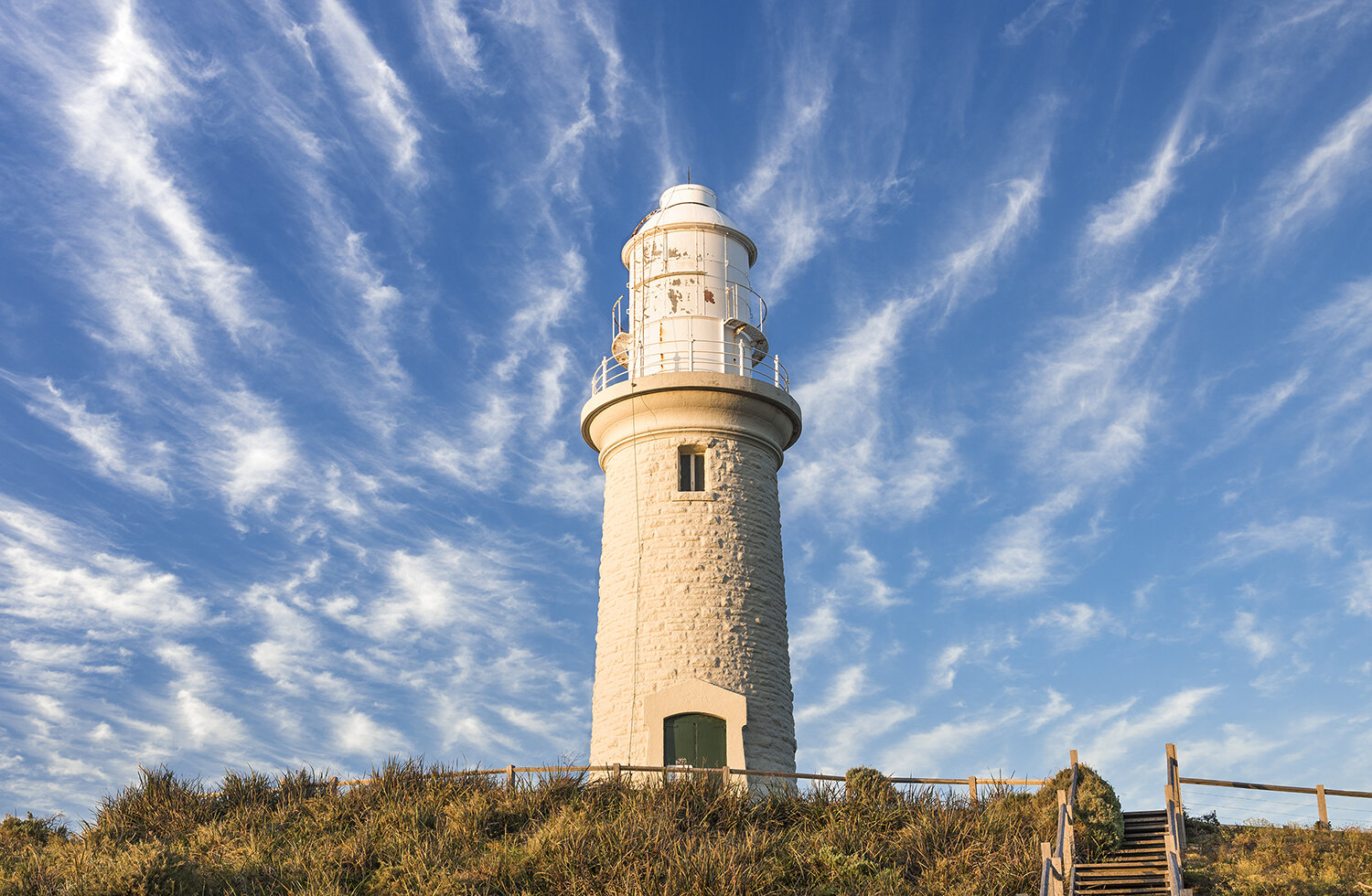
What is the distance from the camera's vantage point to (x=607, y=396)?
78.6ft

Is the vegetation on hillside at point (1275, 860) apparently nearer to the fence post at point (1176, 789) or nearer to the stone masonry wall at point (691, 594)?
the fence post at point (1176, 789)

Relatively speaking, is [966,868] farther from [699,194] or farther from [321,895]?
[699,194]

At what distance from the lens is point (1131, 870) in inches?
679

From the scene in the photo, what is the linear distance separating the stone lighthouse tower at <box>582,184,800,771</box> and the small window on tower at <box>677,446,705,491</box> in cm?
3

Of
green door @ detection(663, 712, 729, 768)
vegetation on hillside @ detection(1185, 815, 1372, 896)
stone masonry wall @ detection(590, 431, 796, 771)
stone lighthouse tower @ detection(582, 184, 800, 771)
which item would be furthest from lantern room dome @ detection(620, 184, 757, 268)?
vegetation on hillside @ detection(1185, 815, 1372, 896)

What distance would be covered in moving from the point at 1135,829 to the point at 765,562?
7.96m

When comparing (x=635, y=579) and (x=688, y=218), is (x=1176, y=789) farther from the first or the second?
(x=688, y=218)

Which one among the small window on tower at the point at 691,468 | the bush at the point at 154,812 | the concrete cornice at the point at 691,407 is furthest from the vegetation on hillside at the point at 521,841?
the concrete cornice at the point at 691,407

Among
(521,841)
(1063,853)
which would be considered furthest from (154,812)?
(1063,853)

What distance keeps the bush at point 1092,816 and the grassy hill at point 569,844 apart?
7.2 inches

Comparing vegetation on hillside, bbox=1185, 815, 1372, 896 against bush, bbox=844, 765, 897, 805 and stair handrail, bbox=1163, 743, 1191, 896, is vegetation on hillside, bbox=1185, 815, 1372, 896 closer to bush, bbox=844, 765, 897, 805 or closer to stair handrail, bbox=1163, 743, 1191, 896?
stair handrail, bbox=1163, 743, 1191, 896

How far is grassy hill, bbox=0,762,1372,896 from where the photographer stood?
14.4 metres

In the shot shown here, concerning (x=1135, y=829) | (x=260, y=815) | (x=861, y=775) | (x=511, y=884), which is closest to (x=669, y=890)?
(x=511, y=884)

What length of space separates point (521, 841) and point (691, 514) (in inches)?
318
